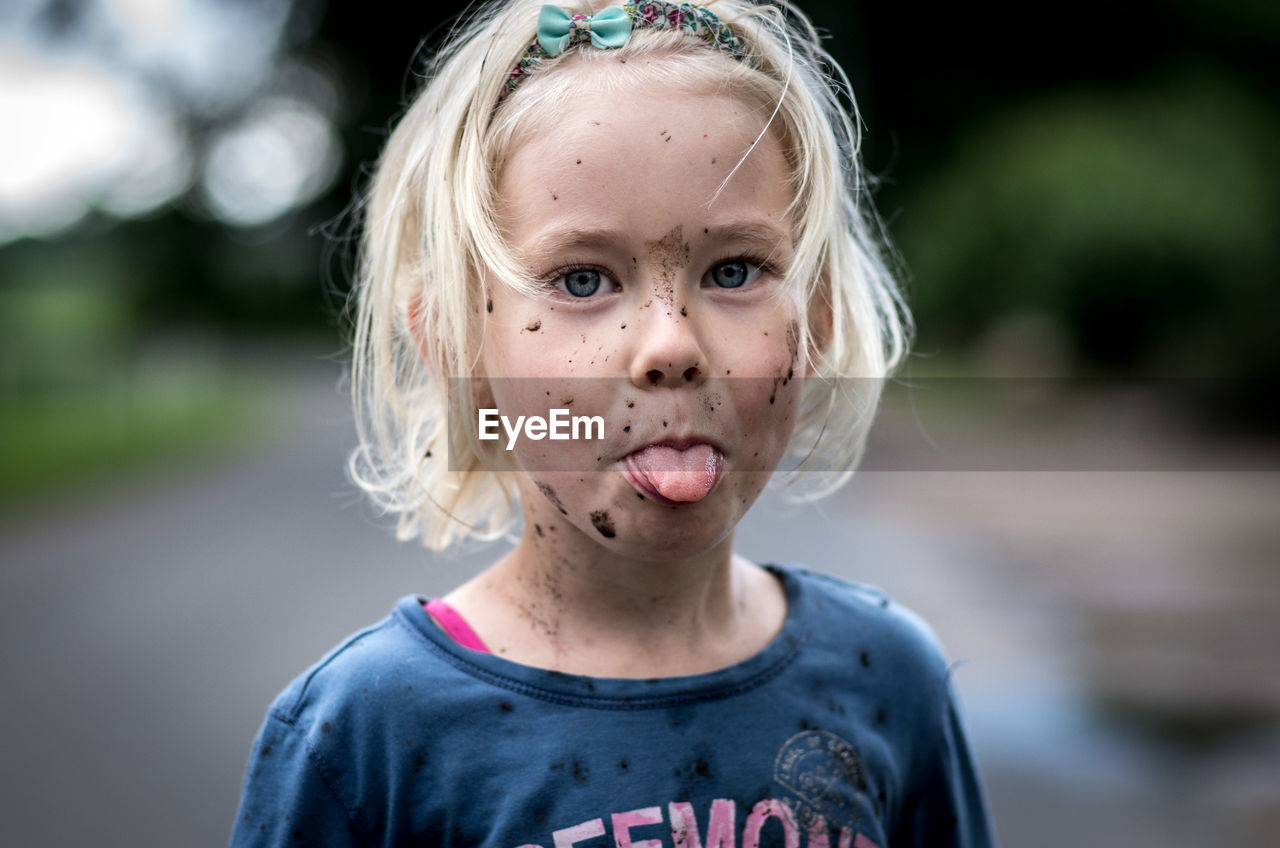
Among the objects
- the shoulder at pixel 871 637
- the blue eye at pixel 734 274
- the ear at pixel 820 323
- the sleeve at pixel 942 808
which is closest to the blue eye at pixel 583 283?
the blue eye at pixel 734 274

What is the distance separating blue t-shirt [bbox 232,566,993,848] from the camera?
143 centimetres

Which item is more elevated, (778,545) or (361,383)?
(361,383)

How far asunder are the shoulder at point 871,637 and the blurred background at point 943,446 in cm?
50

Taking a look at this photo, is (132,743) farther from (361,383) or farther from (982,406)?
(982,406)

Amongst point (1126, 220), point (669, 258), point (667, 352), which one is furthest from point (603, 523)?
point (1126, 220)

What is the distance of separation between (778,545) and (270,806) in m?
7.31

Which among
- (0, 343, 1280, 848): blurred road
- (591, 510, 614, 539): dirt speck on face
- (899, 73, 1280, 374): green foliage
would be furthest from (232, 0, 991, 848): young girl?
(899, 73, 1280, 374): green foliage

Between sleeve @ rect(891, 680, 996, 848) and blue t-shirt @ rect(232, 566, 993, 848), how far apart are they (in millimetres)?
116

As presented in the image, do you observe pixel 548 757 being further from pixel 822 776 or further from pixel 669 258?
pixel 669 258

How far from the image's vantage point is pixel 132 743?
475cm

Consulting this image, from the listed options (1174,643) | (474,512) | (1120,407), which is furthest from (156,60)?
(474,512)

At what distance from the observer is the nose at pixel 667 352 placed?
1.35 meters

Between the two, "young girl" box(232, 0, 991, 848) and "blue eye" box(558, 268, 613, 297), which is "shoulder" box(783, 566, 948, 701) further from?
"blue eye" box(558, 268, 613, 297)

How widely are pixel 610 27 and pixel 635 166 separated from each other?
249mm
